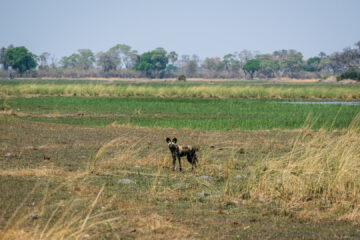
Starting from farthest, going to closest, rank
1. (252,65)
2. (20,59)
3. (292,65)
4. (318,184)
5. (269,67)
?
1. (292,65)
2. (269,67)
3. (252,65)
4. (20,59)
5. (318,184)

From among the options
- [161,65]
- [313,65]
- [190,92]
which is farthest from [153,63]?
[190,92]

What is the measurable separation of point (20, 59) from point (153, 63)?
117 feet

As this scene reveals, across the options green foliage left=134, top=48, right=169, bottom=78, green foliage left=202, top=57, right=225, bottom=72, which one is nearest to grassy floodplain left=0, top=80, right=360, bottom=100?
green foliage left=134, top=48, right=169, bottom=78

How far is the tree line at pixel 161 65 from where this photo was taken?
135 metres

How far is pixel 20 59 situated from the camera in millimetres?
132250

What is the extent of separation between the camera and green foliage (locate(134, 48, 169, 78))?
14071 cm

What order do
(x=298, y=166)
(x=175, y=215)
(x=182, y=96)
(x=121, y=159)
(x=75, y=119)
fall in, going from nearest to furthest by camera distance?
(x=175, y=215) → (x=298, y=166) → (x=121, y=159) → (x=75, y=119) → (x=182, y=96)

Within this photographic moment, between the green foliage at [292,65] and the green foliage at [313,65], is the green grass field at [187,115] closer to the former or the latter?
the green foliage at [292,65]

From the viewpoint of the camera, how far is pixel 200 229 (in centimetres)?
691

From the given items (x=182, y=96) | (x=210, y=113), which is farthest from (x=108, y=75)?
(x=210, y=113)

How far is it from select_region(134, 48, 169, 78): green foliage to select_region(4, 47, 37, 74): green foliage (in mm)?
29111

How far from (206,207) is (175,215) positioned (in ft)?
2.52

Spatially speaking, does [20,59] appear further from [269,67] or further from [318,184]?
[318,184]

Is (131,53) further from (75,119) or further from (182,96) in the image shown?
(75,119)
